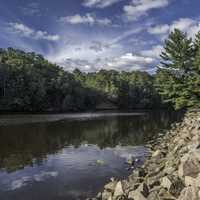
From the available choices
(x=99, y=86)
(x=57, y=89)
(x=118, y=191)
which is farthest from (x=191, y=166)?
(x=99, y=86)

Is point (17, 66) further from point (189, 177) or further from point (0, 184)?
point (189, 177)

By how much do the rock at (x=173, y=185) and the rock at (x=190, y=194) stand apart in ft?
2.12

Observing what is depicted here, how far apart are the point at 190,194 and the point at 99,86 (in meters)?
112

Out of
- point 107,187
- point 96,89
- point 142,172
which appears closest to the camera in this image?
point 107,187

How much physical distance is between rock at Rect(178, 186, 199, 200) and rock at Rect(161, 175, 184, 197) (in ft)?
2.12

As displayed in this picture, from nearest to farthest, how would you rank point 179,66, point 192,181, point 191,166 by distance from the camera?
point 192,181 → point 191,166 → point 179,66

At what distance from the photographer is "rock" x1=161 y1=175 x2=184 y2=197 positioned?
934 cm

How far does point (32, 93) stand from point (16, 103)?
664 centimetres

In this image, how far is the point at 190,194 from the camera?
843 cm

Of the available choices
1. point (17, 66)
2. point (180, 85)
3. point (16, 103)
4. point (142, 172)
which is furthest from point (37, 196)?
point (17, 66)

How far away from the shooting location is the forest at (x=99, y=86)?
44.5m

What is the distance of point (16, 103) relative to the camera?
246 feet

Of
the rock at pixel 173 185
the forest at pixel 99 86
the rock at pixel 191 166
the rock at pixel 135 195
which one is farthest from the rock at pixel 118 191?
the forest at pixel 99 86

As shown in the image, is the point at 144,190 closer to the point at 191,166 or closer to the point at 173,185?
the point at 173,185
